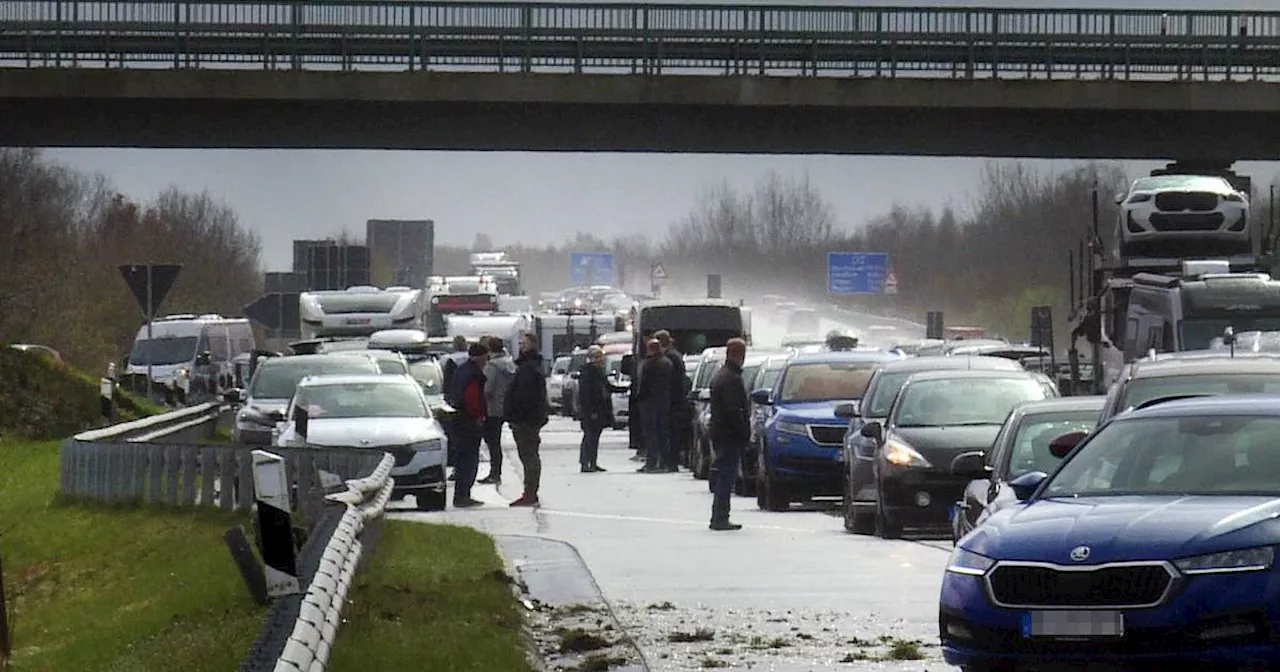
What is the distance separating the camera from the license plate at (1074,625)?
11.4 m

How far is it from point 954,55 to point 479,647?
39.6 meters

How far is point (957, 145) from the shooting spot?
52875mm

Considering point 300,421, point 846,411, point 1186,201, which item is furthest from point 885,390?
point 1186,201

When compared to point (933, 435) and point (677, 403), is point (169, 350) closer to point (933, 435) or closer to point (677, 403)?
point (677, 403)

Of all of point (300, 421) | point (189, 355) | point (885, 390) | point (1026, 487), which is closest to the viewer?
point (1026, 487)

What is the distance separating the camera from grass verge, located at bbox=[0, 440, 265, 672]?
48.8ft

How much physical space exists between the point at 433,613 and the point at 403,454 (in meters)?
13.7

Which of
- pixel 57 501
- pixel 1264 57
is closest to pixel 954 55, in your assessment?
pixel 1264 57

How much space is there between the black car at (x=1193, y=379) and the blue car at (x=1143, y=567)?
3954mm

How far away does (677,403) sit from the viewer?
38.5 metres

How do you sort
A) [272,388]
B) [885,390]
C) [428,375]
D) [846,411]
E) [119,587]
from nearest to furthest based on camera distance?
[119,587] → [846,411] → [885,390] → [272,388] → [428,375]

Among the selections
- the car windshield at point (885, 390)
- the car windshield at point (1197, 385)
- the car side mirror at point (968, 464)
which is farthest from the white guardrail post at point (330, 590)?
the car windshield at point (885, 390)

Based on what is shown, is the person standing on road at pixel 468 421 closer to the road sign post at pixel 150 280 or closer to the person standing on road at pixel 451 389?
the person standing on road at pixel 451 389

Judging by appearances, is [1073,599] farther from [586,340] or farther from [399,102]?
[586,340]
